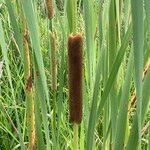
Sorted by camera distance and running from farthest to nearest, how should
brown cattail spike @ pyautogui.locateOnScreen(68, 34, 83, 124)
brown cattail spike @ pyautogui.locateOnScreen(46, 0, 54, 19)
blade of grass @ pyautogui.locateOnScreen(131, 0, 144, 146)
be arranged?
1. brown cattail spike @ pyautogui.locateOnScreen(46, 0, 54, 19)
2. brown cattail spike @ pyautogui.locateOnScreen(68, 34, 83, 124)
3. blade of grass @ pyautogui.locateOnScreen(131, 0, 144, 146)

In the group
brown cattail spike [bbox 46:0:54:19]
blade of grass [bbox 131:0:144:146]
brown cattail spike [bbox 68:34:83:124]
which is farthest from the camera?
brown cattail spike [bbox 46:0:54:19]

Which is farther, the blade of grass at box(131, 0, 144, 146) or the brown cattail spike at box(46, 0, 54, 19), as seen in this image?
the brown cattail spike at box(46, 0, 54, 19)

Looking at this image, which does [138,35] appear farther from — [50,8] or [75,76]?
[50,8]

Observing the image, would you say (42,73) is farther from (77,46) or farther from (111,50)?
(111,50)

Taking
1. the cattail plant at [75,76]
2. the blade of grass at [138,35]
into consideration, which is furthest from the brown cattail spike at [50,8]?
the blade of grass at [138,35]

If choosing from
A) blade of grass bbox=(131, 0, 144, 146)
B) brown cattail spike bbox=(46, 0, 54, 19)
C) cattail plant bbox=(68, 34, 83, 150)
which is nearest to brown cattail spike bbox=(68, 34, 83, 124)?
cattail plant bbox=(68, 34, 83, 150)

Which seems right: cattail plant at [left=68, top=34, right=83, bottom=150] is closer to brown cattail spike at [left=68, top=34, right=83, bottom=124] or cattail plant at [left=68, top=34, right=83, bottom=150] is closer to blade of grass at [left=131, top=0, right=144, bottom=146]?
brown cattail spike at [left=68, top=34, right=83, bottom=124]

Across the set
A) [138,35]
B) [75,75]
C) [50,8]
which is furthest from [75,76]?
[50,8]

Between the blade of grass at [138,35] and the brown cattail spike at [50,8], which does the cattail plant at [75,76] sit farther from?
the brown cattail spike at [50,8]

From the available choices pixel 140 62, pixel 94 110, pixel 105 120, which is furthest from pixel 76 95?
pixel 105 120

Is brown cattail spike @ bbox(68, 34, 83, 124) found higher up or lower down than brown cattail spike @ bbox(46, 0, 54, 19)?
lower down
